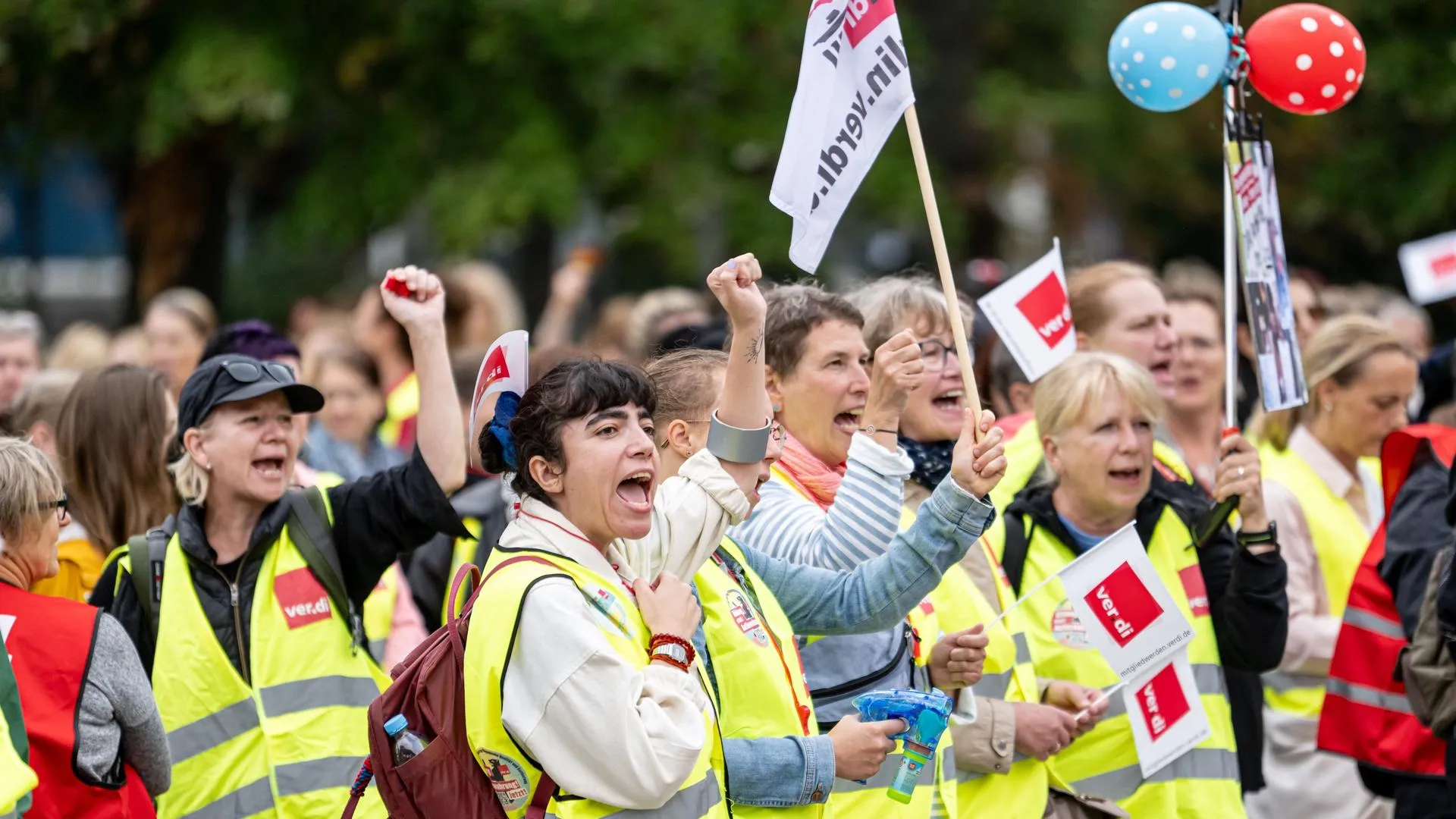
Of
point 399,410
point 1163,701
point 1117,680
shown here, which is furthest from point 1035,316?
point 399,410

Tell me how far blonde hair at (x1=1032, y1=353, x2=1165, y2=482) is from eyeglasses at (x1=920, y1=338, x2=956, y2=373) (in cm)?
38

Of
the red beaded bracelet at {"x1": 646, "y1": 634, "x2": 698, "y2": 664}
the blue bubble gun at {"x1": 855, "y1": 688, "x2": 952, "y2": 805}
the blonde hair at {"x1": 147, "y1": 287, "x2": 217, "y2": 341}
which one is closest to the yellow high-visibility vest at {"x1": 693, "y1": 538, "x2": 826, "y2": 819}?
the blue bubble gun at {"x1": 855, "y1": 688, "x2": 952, "y2": 805}

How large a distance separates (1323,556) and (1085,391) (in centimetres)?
168

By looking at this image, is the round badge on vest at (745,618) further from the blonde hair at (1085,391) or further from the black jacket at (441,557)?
the black jacket at (441,557)

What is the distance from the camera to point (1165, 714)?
17.3 feet

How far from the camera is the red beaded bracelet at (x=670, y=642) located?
146 inches

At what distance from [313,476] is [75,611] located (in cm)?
201

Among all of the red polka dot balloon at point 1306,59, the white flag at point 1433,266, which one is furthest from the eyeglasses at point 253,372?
the white flag at point 1433,266

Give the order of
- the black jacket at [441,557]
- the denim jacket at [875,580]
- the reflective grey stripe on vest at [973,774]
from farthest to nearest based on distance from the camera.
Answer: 1. the black jacket at [441,557]
2. the reflective grey stripe on vest at [973,774]
3. the denim jacket at [875,580]

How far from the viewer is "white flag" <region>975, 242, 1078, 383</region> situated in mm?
5918

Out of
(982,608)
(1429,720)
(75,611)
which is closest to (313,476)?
(75,611)

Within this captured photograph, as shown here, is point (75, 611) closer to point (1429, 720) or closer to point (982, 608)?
point (982, 608)

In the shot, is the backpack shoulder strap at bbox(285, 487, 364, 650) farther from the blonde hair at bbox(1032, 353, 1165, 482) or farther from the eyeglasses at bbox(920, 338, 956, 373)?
the blonde hair at bbox(1032, 353, 1165, 482)

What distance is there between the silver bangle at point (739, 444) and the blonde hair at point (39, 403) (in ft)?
9.63
